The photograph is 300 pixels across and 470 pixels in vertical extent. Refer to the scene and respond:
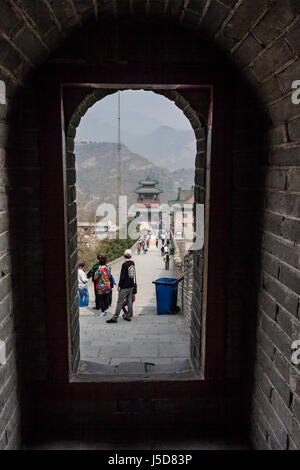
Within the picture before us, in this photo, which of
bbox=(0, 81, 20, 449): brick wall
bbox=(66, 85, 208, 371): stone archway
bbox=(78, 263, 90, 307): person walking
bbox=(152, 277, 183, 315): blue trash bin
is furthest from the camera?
bbox=(78, 263, 90, 307): person walking

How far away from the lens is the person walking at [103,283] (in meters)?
7.29

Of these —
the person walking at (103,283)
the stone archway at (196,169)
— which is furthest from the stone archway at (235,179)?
the person walking at (103,283)

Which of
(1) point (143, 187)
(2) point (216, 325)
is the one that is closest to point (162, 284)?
(2) point (216, 325)

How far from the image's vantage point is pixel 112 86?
317 centimetres

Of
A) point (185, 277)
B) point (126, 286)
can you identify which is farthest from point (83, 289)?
point (185, 277)

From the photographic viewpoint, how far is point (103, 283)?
7.50 metres

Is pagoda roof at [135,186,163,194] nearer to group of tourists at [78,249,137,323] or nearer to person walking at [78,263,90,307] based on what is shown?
person walking at [78,263,90,307]

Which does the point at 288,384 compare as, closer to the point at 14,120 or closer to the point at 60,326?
the point at 60,326

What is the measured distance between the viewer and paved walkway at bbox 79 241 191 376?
3.94m

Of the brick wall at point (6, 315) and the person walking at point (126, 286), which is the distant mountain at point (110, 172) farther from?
the brick wall at point (6, 315)

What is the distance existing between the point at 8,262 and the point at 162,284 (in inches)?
195

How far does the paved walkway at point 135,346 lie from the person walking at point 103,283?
1.07 ft

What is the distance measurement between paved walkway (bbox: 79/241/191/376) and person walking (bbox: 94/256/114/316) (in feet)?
1.07

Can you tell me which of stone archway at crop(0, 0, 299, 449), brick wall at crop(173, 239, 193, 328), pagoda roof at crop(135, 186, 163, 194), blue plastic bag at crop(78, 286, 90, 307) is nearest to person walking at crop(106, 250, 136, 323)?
brick wall at crop(173, 239, 193, 328)
